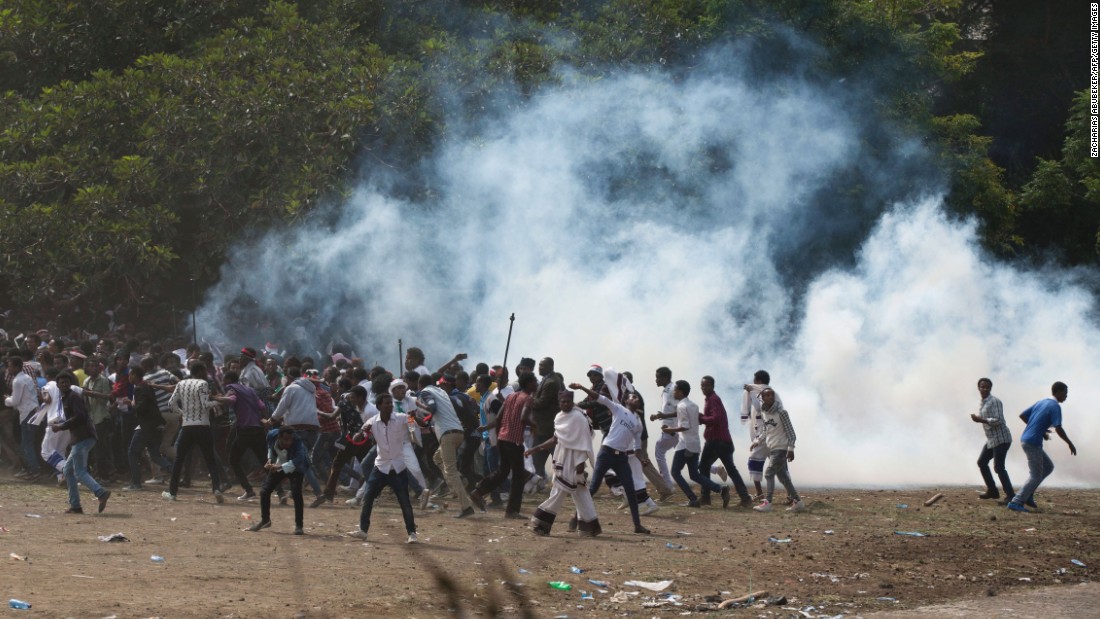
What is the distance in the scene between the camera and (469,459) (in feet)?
54.0

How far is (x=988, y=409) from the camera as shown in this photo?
17.0 meters

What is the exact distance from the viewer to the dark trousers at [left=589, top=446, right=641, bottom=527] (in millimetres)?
14203

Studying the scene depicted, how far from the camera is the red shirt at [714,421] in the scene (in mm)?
16469

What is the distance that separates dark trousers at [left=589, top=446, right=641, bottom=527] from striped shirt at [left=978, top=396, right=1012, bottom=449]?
4.79 metres

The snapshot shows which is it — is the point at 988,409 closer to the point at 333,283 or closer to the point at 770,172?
the point at 770,172

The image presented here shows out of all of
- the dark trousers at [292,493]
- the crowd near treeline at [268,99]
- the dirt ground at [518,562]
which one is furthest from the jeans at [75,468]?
the crowd near treeline at [268,99]

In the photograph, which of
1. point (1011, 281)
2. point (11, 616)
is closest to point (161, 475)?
point (11, 616)

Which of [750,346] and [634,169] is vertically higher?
[634,169]

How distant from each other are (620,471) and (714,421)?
8.17 feet

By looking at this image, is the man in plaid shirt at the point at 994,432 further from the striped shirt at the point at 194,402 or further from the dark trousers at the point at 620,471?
the striped shirt at the point at 194,402

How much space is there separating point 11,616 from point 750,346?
16551 mm

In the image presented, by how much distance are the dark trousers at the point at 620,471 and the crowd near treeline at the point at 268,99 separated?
10.4 metres

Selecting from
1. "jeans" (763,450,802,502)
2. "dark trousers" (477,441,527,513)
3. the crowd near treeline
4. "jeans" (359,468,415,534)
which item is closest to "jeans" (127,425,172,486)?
"dark trousers" (477,441,527,513)

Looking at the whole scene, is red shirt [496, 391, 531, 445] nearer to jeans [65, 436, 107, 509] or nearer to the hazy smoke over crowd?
jeans [65, 436, 107, 509]
